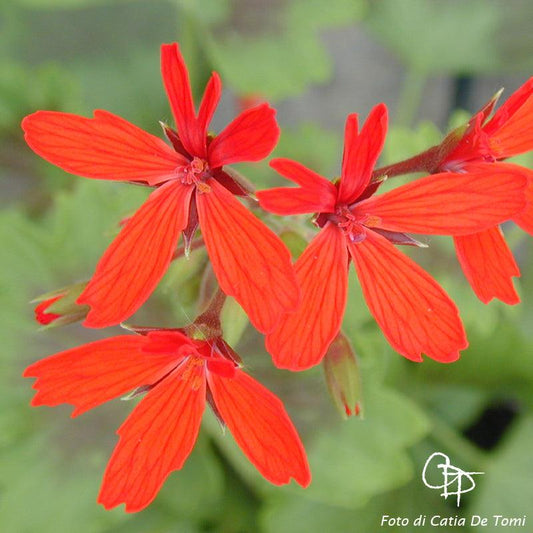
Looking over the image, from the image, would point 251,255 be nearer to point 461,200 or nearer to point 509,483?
point 461,200

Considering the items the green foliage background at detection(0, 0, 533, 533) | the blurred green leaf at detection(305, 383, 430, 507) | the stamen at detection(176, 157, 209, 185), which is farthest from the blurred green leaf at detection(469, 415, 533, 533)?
the stamen at detection(176, 157, 209, 185)

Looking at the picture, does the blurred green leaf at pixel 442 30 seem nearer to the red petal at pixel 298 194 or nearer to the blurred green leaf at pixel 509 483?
the blurred green leaf at pixel 509 483

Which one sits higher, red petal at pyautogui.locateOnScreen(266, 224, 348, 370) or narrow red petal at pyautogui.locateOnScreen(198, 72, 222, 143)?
narrow red petal at pyautogui.locateOnScreen(198, 72, 222, 143)

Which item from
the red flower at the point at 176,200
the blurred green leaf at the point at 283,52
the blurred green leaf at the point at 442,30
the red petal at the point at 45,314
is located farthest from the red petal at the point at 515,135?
the blurred green leaf at the point at 442,30

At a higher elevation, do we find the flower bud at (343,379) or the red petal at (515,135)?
the red petal at (515,135)
